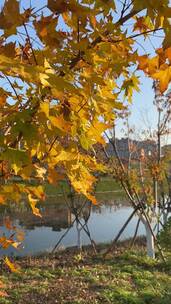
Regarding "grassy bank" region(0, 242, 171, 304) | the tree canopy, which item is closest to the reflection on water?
"grassy bank" region(0, 242, 171, 304)

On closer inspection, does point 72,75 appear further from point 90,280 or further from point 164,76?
point 90,280

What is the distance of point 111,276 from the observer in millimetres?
7773

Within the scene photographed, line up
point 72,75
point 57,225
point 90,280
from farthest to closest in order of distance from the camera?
point 57,225 → point 90,280 → point 72,75

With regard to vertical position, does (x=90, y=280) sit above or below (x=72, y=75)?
below

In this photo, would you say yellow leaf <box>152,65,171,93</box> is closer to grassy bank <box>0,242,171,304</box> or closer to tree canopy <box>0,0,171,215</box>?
tree canopy <box>0,0,171,215</box>

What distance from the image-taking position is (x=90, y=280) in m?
7.35

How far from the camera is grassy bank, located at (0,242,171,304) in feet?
20.4

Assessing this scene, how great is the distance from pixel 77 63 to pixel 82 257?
8.60 meters

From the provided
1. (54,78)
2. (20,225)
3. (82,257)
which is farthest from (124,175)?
(54,78)

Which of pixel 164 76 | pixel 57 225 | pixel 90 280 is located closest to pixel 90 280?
pixel 90 280

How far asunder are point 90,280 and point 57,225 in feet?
29.3

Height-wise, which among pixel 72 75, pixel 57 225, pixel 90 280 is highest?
pixel 72 75

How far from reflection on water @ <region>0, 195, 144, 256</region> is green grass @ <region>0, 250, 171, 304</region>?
2.21 metres

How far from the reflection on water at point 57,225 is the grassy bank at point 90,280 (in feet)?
7.06
